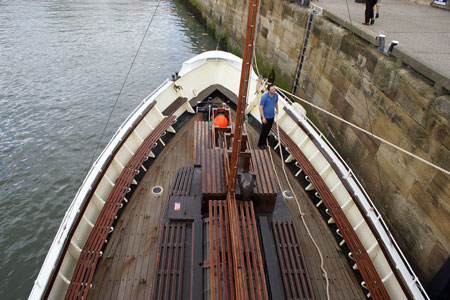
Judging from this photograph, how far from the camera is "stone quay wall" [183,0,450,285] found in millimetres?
5473

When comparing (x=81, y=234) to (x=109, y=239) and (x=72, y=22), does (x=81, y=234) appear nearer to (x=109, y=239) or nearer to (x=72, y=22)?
(x=109, y=239)

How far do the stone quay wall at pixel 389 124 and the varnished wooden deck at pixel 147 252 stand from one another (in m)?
1.84

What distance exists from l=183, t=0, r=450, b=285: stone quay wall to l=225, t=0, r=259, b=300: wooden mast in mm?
3876

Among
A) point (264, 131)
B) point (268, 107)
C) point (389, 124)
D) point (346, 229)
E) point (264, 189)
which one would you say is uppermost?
point (268, 107)

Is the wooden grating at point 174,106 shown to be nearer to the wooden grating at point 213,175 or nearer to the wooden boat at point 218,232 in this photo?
the wooden boat at point 218,232

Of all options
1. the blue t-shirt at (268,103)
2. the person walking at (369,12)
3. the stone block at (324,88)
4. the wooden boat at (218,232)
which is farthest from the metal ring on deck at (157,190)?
the person walking at (369,12)

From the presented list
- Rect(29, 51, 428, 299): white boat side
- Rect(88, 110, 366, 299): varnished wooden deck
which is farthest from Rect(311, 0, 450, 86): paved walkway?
Rect(88, 110, 366, 299): varnished wooden deck

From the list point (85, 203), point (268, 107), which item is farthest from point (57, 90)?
point (268, 107)

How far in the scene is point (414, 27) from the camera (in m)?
8.86

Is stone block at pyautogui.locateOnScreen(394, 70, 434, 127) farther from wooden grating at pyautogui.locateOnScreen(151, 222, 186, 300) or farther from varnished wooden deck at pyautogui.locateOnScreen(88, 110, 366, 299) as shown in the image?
wooden grating at pyautogui.locateOnScreen(151, 222, 186, 300)

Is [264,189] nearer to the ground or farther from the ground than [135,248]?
farther from the ground

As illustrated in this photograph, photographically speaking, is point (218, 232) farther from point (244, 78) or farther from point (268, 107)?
point (268, 107)

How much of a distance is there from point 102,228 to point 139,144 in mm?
2565

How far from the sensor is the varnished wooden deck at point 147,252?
4633 millimetres
